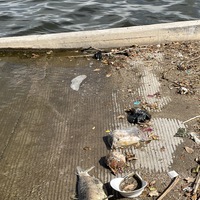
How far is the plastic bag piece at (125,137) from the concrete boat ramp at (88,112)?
10 cm

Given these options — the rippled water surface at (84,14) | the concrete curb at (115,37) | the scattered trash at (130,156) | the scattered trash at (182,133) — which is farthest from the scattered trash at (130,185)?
the rippled water surface at (84,14)

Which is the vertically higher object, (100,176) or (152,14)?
(152,14)

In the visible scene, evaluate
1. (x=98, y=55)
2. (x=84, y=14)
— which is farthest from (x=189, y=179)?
(x=84, y=14)

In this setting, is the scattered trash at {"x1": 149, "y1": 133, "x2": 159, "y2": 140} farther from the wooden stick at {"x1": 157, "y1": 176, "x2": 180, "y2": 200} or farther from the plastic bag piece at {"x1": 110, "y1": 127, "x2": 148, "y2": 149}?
the wooden stick at {"x1": 157, "y1": 176, "x2": 180, "y2": 200}

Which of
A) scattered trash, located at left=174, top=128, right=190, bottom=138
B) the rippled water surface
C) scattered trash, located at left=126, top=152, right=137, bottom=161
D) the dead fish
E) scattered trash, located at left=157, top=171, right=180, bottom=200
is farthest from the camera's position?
the rippled water surface

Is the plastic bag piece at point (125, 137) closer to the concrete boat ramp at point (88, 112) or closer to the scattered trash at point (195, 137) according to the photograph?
the concrete boat ramp at point (88, 112)

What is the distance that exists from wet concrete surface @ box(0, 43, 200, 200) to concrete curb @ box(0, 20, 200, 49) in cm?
24

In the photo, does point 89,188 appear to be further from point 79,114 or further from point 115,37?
point 115,37

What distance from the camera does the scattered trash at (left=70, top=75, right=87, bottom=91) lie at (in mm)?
5948

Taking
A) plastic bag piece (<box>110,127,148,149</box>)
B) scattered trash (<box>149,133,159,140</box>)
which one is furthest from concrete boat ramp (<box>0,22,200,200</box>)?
plastic bag piece (<box>110,127,148,149</box>)

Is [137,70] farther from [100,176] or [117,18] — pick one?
[117,18]

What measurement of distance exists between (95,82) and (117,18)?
216 inches

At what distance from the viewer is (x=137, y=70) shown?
638 cm

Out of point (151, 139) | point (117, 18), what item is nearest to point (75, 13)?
point (117, 18)
